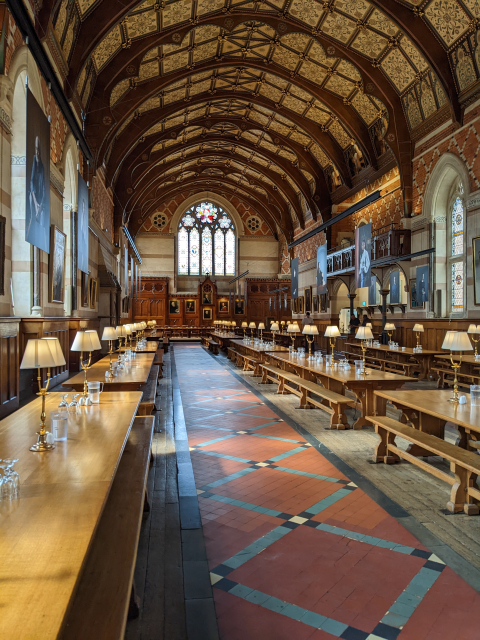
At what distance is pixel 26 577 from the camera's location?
4.82 feet

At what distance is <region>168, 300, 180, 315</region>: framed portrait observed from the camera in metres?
32.4

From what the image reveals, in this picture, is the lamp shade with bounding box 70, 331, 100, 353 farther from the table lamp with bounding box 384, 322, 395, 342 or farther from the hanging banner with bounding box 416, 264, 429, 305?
the table lamp with bounding box 384, 322, 395, 342

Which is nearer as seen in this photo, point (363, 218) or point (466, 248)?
point (466, 248)

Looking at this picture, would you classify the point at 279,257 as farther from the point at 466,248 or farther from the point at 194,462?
the point at 194,462

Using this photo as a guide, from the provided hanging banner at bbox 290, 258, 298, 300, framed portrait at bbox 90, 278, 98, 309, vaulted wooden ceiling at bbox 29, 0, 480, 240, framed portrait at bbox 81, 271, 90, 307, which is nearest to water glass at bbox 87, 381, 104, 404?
vaulted wooden ceiling at bbox 29, 0, 480, 240

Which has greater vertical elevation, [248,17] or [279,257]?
[248,17]

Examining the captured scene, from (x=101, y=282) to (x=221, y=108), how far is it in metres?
10.7

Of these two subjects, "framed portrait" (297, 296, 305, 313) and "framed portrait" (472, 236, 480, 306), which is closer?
"framed portrait" (472, 236, 480, 306)

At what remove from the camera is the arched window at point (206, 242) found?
33562 mm

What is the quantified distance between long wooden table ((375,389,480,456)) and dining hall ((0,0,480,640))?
4cm

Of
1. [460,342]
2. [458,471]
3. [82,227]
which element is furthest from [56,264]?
[458,471]

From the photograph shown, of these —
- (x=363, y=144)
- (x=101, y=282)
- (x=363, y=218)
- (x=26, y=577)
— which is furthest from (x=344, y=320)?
(x=26, y=577)

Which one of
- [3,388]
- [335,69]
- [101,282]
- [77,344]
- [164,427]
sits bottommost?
[164,427]

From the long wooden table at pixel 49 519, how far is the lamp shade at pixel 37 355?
1.70 ft
